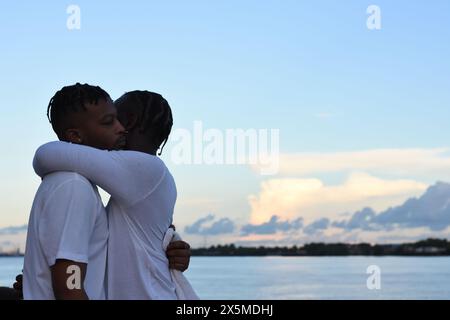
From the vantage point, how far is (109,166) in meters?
3.90

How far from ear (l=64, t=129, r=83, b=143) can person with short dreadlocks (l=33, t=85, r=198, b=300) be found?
23mm

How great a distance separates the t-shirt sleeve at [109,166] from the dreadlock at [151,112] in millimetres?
242

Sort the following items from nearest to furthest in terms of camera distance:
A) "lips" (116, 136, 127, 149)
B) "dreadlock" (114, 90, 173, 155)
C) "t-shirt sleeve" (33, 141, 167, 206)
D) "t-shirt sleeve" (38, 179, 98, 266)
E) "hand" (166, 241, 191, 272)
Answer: "t-shirt sleeve" (38, 179, 98, 266), "t-shirt sleeve" (33, 141, 167, 206), "lips" (116, 136, 127, 149), "hand" (166, 241, 191, 272), "dreadlock" (114, 90, 173, 155)

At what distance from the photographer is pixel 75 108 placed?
156 inches

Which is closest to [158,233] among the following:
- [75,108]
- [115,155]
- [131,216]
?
[131,216]

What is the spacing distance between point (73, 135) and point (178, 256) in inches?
30.9

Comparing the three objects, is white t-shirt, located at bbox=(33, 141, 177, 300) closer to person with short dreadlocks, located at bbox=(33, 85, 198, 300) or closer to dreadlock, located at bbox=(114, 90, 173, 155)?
person with short dreadlocks, located at bbox=(33, 85, 198, 300)

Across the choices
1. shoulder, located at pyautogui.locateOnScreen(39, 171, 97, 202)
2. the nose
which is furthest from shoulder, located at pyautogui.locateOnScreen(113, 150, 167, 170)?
shoulder, located at pyautogui.locateOnScreen(39, 171, 97, 202)

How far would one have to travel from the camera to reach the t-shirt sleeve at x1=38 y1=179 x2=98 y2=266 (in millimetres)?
3730

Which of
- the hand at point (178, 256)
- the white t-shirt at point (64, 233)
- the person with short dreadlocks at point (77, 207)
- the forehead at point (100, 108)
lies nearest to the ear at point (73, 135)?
the person with short dreadlocks at point (77, 207)

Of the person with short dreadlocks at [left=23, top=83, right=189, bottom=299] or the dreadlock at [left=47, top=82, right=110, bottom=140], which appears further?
the dreadlock at [left=47, top=82, right=110, bottom=140]

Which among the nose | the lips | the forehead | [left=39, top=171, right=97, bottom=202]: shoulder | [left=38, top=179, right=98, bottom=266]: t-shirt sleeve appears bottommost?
[left=38, top=179, right=98, bottom=266]: t-shirt sleeve
